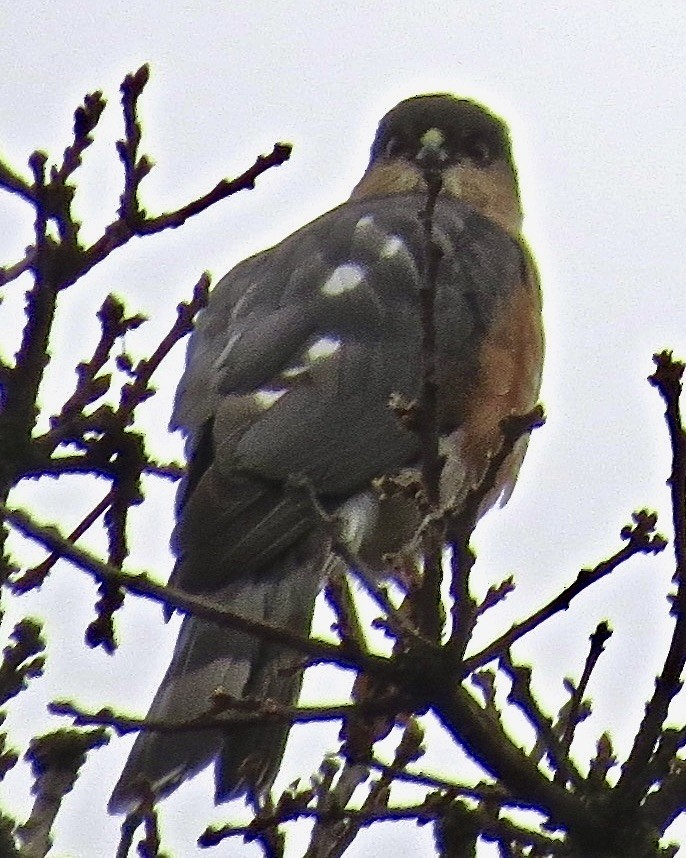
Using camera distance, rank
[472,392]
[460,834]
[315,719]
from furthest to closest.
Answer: [472,392], [315,719], [460,834]

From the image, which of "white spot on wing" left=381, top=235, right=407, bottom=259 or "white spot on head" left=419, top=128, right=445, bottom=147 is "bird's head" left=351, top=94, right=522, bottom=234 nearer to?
"white spot on head" left=419, top=128, right=445, bottom=147

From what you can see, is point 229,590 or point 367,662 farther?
point 229,590

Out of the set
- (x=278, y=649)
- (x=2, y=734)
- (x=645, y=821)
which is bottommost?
(x=645, y=821)

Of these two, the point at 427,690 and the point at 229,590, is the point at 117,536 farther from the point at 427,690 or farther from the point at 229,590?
the point at 229,590

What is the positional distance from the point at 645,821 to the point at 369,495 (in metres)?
2.35

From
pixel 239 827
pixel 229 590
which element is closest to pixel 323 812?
pixel 239 827

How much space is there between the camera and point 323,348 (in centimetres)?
502

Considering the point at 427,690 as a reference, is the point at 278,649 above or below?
above

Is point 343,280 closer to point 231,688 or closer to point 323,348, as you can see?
point 323,348

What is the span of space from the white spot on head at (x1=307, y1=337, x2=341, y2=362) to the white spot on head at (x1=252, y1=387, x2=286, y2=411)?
21 cm

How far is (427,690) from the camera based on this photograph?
2.37m

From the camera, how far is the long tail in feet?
12.1

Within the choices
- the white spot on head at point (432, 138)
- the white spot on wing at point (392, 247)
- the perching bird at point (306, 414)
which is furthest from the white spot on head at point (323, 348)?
the white spot on head at point (432, 138)

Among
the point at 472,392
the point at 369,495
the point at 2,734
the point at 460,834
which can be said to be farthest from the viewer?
the point at 472,392
